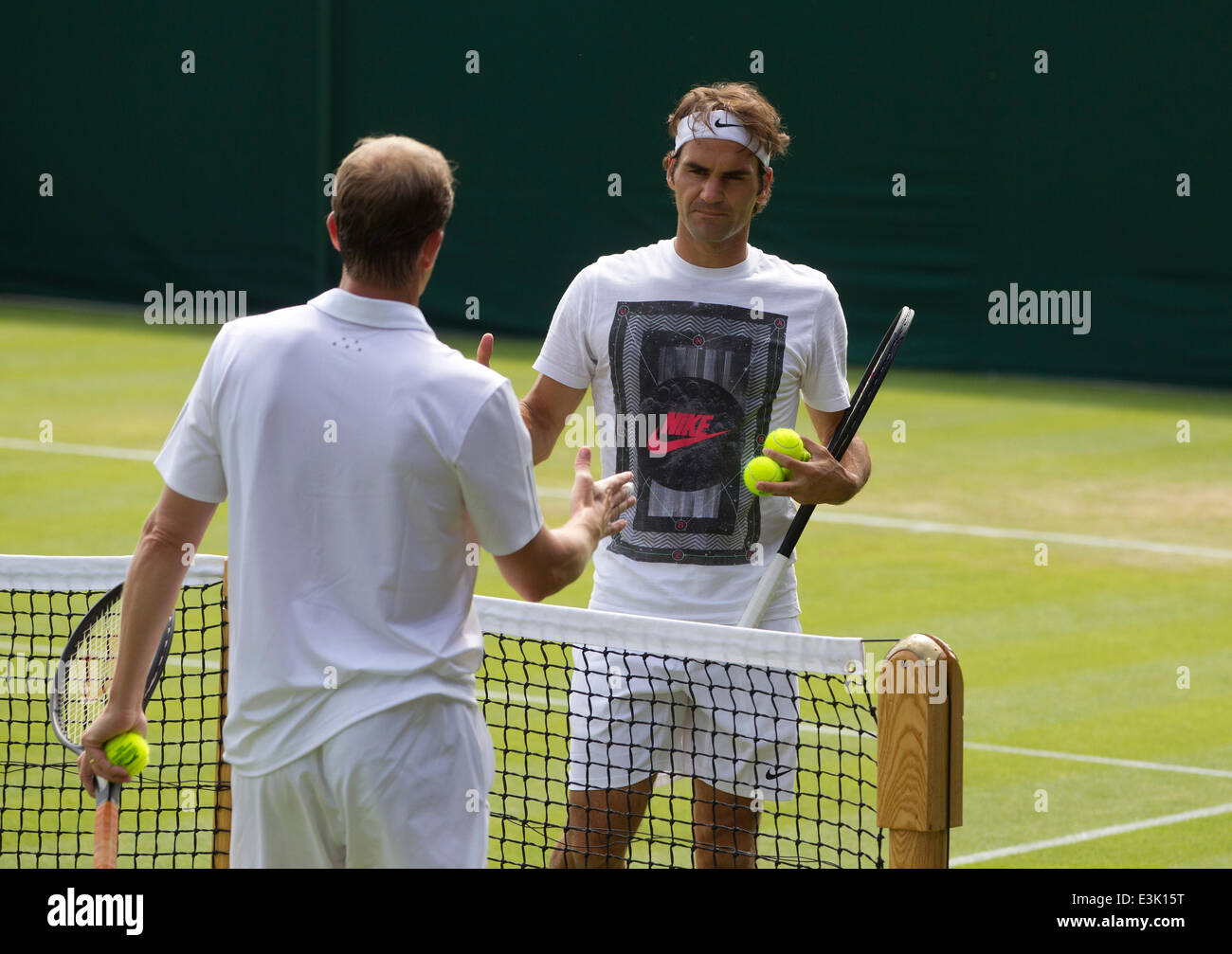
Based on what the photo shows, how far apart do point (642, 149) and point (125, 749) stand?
15.8 metres

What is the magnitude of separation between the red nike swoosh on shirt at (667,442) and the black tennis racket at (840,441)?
0.32 meters

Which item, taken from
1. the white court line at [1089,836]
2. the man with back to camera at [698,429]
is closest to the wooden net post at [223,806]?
the man with back to camera at [698,429]

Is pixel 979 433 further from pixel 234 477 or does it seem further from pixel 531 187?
pixel 234 477

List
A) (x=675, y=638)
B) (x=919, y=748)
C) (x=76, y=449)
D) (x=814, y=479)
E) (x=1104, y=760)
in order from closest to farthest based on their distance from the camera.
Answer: (x=919, y=748)
(x=675, y=638)
(x=814, y=479)
(x=1104, y=760)
(x=76, y=449)

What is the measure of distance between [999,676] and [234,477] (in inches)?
225

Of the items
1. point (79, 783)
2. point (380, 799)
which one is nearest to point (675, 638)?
point (380, 799)

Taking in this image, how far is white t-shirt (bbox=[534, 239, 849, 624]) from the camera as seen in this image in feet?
16.4

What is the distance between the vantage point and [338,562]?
3393 mm

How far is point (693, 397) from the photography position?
5.01m

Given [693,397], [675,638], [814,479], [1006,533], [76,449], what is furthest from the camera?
[76,449]

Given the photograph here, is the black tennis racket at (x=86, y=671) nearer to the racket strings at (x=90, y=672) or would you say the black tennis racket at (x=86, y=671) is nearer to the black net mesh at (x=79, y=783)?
the racket strings at (x=90, y=672)

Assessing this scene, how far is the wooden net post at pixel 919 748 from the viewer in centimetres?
387

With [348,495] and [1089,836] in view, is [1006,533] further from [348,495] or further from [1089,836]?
[348,495]
